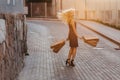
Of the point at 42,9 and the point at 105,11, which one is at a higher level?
the point at 42,9

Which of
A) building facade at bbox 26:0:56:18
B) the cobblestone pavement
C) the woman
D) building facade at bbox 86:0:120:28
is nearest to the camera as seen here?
the cobblestone pavement

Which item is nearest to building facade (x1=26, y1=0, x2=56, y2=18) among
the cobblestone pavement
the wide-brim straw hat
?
the cobblestone pavement

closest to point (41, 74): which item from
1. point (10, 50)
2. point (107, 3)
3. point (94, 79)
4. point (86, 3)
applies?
point (94, 79)

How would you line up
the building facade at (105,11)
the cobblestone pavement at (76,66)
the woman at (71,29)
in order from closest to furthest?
the cobblestone pavement at (76,66) → the woman at (71,29) → the building facade at (105,11)

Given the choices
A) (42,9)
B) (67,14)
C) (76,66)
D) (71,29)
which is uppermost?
(42,9)

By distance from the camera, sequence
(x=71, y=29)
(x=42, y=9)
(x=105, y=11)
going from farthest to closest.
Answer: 1. (x=42, y=9)
2. (x=105, y=11)
3. (x=71, y=29)

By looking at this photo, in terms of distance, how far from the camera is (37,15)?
51.3m

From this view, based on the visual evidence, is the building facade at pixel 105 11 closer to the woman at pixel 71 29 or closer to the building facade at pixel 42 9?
the building facade at pixel 42 9

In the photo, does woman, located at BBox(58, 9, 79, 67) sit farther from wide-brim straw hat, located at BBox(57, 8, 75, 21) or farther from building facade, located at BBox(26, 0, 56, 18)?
building facade, located at BBox(26, 0, 56, 18)

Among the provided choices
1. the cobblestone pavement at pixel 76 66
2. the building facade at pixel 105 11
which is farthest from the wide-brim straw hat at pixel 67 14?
the building facade at pixel 105 11

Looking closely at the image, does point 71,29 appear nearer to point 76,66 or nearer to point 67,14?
point 67,14

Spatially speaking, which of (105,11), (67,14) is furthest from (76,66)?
(105,11)

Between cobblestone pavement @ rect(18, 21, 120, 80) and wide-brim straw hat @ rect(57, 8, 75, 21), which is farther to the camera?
wide-brim straw hat @ rect(57, 8, 75, 21)

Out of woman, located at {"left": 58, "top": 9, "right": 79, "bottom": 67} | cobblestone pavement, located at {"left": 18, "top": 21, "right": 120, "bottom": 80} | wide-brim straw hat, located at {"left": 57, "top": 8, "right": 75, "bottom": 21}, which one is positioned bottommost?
cobblestone pavement, located at {"left": 18, "top": 21, "right": 120, "bottom": 80}
